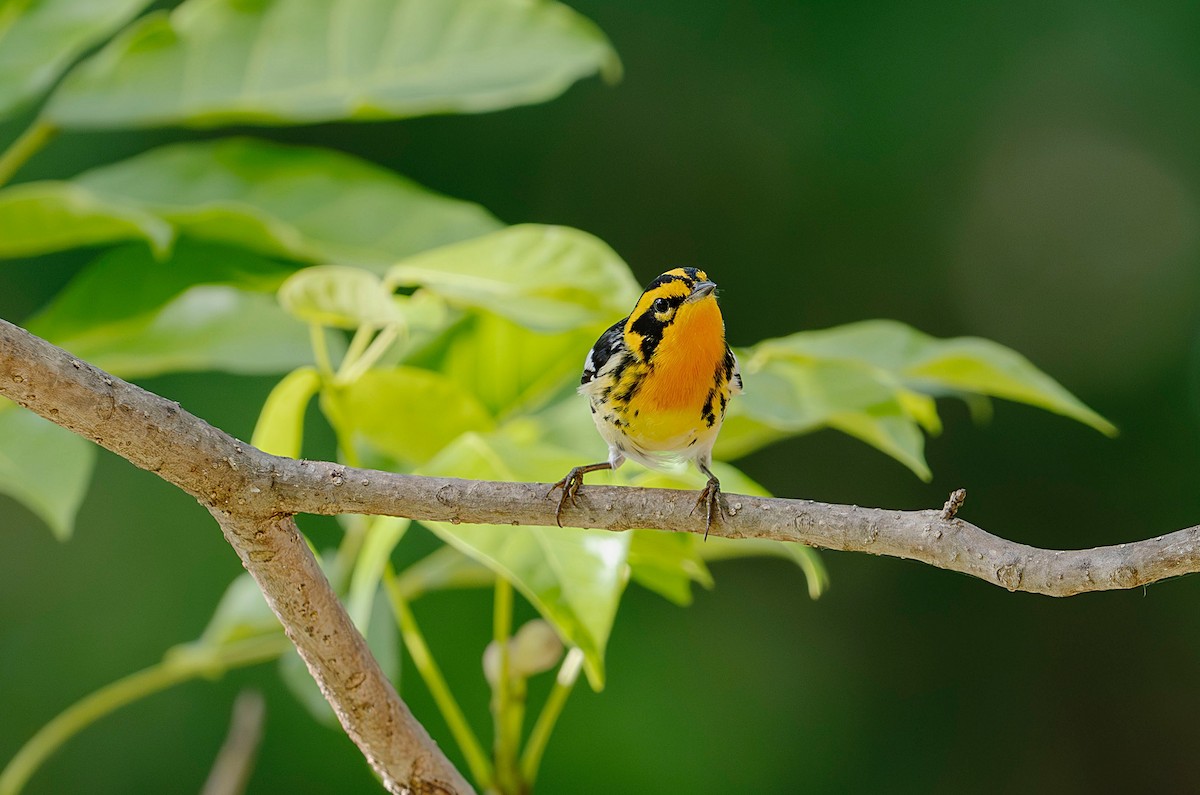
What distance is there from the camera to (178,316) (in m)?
0.75

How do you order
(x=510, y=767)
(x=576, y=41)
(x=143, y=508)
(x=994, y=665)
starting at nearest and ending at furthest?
(x=510, y=767), (x=576, y=41), (x=143, y=508), (x=994, y=665)

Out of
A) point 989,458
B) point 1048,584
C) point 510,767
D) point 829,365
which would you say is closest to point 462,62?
point 829,365

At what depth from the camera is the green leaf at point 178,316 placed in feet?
2.35

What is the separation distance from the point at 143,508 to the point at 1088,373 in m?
1.27

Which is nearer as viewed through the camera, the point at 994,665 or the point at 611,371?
the point at 611,371

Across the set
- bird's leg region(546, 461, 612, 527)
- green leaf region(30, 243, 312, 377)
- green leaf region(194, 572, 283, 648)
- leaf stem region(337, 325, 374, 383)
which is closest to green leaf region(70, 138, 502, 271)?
green leaf region(30, 243, 312, 377)

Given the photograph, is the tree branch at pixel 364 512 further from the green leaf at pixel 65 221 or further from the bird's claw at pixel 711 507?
the green leaf at pixel 65 221

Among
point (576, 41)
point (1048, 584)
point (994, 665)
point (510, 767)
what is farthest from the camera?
point (994, 665)

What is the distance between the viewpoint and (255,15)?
0.84m

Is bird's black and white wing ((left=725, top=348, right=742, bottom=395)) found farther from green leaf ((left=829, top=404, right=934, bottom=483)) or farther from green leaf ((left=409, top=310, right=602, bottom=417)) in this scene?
green leaf ((left=409, top=310, right=602, bottom=417))

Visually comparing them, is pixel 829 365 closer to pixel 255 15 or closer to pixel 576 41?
pixel 576 41

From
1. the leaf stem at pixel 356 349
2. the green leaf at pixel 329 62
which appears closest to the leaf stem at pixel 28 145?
the green leaf at pixel 329 62

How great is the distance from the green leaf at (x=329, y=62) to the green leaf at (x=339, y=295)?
0.23 m

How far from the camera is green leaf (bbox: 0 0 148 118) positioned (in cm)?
76
